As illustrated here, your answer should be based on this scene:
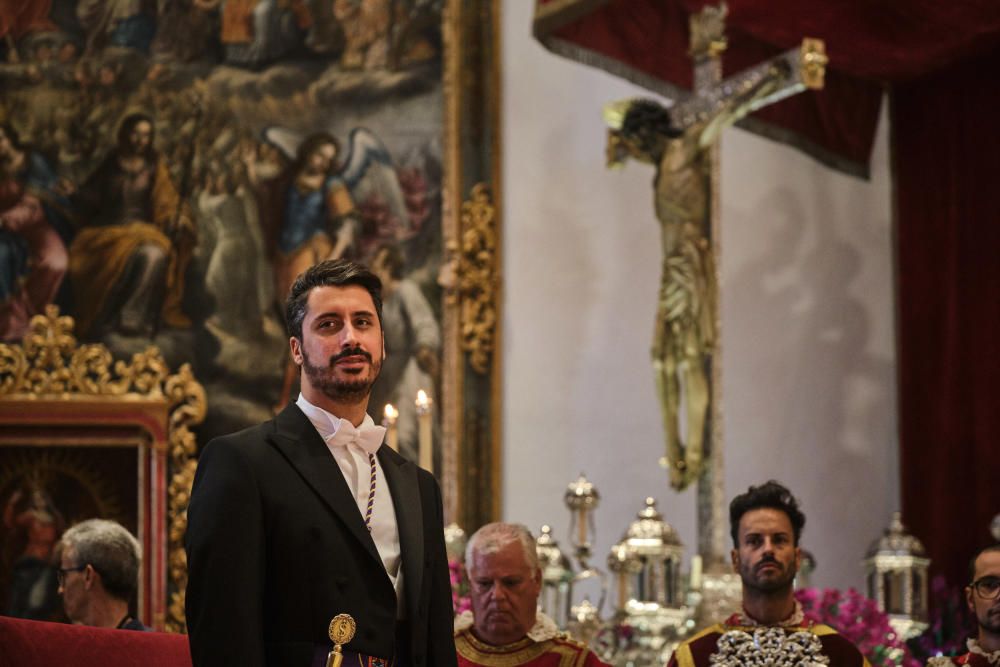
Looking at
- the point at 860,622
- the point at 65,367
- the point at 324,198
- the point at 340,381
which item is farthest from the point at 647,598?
the point at 340,381

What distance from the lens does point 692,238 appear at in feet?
24.0

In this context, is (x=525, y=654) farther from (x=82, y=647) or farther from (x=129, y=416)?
(x=129, y=416)

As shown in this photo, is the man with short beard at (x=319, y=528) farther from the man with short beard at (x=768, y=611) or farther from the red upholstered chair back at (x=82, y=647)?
the man with short beard at (x=768, y=611)

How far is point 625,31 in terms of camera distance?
803 centimetres

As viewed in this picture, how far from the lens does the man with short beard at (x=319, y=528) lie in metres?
2.90

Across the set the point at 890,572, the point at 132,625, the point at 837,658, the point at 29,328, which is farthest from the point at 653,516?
the point at 29,328

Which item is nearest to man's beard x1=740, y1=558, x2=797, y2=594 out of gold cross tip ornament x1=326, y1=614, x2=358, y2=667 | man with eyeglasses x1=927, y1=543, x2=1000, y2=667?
man with eyeglasses x1=927, y1=543, x2=1000, y2=667

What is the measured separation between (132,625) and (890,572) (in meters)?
3.55

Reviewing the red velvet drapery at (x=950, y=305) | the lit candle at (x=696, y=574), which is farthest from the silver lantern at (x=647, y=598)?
the red velvet drapery at (x=950, y=305)

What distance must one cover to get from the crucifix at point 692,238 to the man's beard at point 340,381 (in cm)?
426

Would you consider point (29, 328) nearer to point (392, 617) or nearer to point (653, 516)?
point (653, 516)

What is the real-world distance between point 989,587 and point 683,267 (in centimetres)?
314

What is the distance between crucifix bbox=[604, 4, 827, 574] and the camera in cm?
721

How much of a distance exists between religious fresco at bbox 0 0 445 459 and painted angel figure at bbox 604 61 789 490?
4.36 ft
